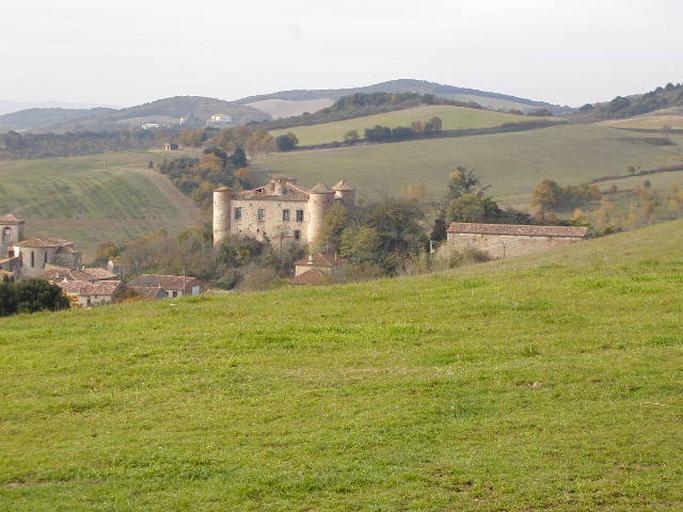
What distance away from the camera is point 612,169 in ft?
280

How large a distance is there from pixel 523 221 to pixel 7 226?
30933 mm

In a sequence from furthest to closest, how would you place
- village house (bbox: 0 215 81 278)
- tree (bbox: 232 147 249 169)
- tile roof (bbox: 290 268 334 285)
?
1. tree (bbox: 232 147 249 169)
2. village house (bbox: 0 215 81 278)
3. tile roof (bbox: 290 268 334 285)

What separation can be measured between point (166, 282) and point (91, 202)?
→ 112ft

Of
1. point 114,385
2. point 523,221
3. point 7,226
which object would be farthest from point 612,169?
point 114,385

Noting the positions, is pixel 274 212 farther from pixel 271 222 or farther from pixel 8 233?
pixel 8 233

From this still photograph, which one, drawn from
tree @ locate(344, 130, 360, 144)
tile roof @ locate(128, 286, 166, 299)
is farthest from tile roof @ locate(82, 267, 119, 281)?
tree @ locate(344, 130, 360, 144)

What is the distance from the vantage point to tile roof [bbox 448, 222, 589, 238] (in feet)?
152

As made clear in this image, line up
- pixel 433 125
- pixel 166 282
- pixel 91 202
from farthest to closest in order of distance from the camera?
pixel 433 125 < pixel 91 202 < pixel 166 282

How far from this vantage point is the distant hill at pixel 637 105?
131500mm

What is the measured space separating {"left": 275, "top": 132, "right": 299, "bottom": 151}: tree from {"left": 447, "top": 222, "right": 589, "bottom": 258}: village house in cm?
5630

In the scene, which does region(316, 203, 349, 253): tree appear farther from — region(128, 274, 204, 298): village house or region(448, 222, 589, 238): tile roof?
region(448, 222, 589, 238): tile roof

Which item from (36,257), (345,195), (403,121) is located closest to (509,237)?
(345,195)

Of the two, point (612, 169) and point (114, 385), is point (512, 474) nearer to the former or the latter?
point (114, 385)

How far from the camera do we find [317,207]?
63.7m
